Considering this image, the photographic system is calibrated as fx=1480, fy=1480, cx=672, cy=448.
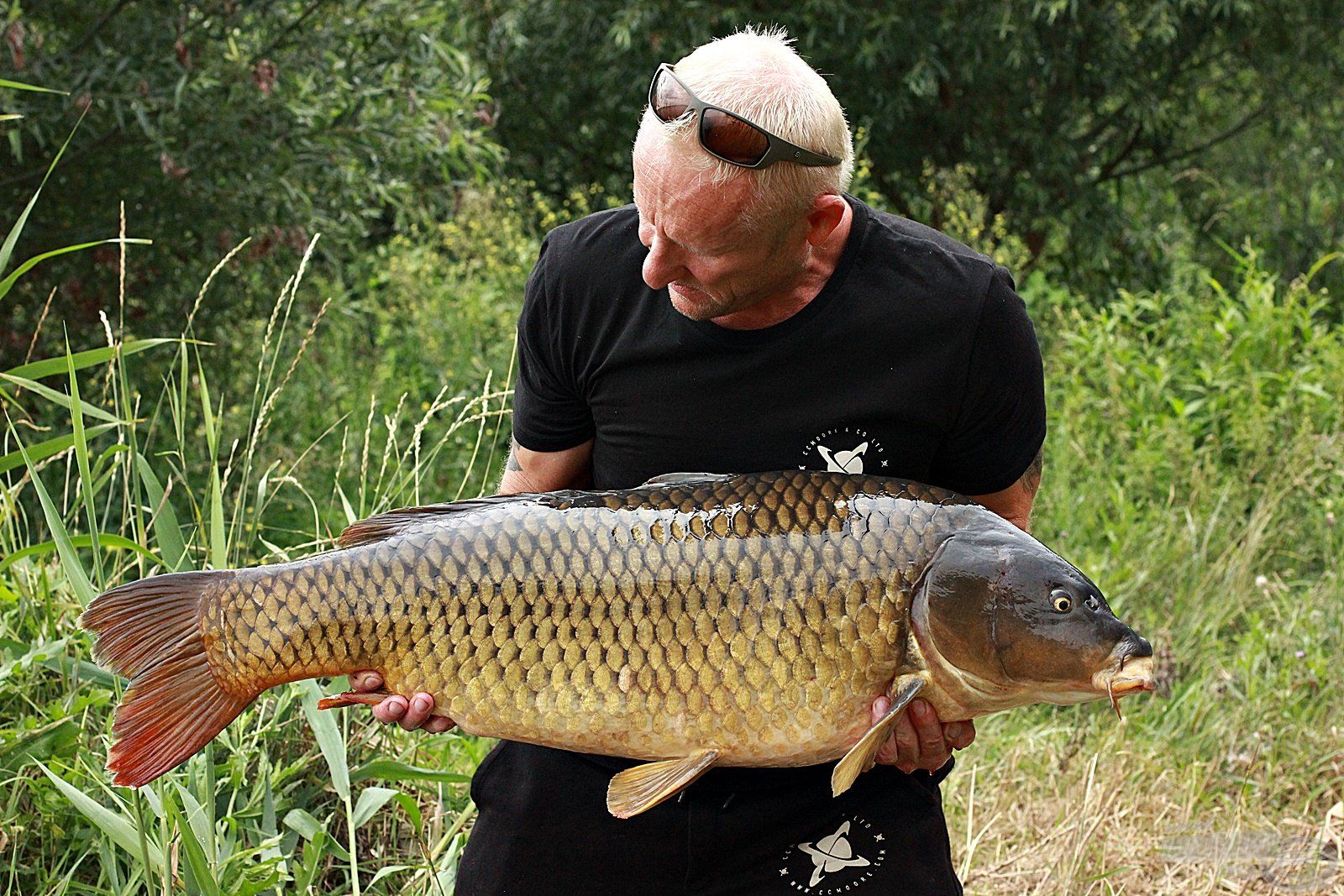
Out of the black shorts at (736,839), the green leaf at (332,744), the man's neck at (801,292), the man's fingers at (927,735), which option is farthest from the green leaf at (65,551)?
the man's fingers at (927,735)

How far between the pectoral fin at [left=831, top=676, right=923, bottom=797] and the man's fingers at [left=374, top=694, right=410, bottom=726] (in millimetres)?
549

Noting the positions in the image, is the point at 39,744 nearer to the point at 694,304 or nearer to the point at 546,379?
the point at 546,379

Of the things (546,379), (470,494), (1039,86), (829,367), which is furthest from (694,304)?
(1039,86)

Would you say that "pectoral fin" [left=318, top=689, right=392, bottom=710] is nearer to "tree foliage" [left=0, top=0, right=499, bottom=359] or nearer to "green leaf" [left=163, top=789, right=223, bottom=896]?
"green leaf" [left=163, top=789, right=223, bottom=896]

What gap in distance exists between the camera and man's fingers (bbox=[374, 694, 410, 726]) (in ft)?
6.14

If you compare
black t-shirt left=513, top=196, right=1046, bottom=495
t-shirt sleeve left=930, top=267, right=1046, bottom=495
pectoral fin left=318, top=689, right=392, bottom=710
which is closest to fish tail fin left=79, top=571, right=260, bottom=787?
pectoral fin left=318, top=689, right=392, bottom=710

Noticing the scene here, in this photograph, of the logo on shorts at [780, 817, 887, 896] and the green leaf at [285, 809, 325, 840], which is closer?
the logo on shorts at [780, 817, 887, 896]

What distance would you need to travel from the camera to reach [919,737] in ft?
6.07

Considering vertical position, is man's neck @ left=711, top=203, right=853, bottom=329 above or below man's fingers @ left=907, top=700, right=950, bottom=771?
above

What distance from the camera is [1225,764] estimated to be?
389cm

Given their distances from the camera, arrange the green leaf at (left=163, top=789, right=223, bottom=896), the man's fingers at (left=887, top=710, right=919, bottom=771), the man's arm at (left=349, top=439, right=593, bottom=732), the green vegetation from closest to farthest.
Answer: the man's fingers at (left=887, top=710, right=919, bottom=771) < the green leaf at (left=163, top=789, right=223, bottom=896) < the man's arm at (left=349, top=439, right=593, bottom=732) < the green vegetation

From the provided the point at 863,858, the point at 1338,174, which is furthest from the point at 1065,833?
the point at 1338,174

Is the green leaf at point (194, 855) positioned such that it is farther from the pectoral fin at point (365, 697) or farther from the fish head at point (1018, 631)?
the fish head at point (1018, 631)

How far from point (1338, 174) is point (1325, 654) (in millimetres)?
5472
